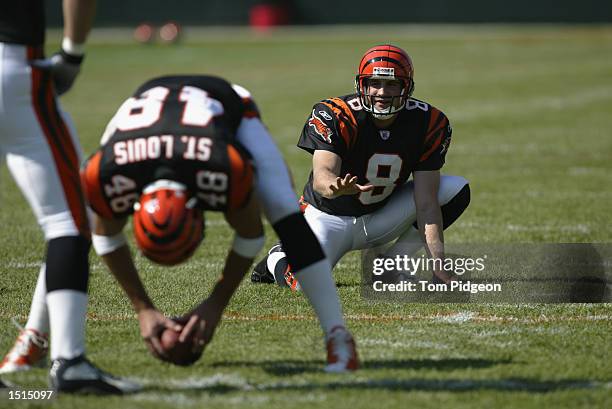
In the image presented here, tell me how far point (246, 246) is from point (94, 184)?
0.58 m

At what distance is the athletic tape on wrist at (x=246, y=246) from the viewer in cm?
368

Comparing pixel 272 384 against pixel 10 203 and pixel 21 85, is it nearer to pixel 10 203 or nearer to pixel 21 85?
pixel 21 85

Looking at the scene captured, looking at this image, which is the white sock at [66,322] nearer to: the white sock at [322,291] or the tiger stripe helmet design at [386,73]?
the white sock at [322,291]

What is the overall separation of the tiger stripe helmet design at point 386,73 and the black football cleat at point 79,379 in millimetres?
2144

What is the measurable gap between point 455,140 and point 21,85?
27.6ft

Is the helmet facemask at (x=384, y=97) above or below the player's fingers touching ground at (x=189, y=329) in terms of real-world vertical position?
above

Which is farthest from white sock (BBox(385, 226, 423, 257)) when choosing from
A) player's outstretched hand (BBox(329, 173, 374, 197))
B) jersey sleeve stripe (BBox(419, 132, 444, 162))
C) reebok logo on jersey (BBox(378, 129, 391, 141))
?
player's outstretched hand (BBox(329, 173, 374, 197))

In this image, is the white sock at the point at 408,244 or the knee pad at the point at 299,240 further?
the white sock at the point at 408,244

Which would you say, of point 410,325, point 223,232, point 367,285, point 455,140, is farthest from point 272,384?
point 455,140

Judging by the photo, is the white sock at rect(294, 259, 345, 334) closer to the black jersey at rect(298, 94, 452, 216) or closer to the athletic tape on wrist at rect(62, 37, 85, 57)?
the athletic tape on wrist at rect(62, 37, 85, 57)

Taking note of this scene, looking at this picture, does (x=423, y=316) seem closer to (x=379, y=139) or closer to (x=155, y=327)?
(x=379, y=139)

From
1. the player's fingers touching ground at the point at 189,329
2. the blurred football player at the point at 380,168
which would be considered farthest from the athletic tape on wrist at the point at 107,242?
the blurred football player at the point at 380,168

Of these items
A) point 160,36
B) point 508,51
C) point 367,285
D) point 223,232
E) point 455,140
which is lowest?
point 160,36

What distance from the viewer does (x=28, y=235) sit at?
6.74 m
